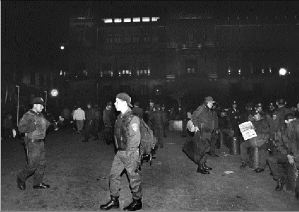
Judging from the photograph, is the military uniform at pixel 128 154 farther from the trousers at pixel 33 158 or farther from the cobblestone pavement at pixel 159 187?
the trousers at pixel 33 158

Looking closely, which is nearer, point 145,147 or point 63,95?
point 145,147

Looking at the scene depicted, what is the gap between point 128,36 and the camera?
34.0 meters

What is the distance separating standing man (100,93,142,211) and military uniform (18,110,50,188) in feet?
6.64

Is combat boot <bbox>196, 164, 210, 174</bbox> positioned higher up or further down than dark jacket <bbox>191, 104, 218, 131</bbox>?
further down

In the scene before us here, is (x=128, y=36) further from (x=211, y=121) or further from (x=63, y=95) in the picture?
(x=211, y=121)

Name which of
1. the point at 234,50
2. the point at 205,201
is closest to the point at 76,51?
the point at 234,50

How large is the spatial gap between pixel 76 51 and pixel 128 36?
20.7 ft

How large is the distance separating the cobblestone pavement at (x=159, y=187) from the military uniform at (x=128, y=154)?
623 mm

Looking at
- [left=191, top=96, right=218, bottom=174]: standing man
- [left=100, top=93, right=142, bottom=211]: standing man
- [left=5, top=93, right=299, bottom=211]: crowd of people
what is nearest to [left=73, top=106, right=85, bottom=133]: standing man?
[left=5, top=93, right=299, bottom=211]: crowd of people

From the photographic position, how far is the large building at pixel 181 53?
32.1 meters

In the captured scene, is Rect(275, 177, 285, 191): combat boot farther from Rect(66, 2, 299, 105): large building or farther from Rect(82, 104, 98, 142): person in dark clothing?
Rect(66, 2, 299, 105): large building

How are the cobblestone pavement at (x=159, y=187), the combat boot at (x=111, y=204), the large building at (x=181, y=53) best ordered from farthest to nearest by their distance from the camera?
the large building at (x=181, y=53), the cobblestone pavement at (x=159, y=187), the combat boot at (x=111, y=204)

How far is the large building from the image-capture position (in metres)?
32.1

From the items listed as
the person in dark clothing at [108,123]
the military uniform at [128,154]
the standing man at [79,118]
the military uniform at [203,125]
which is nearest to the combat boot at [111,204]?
the military uniform at [128,154]
